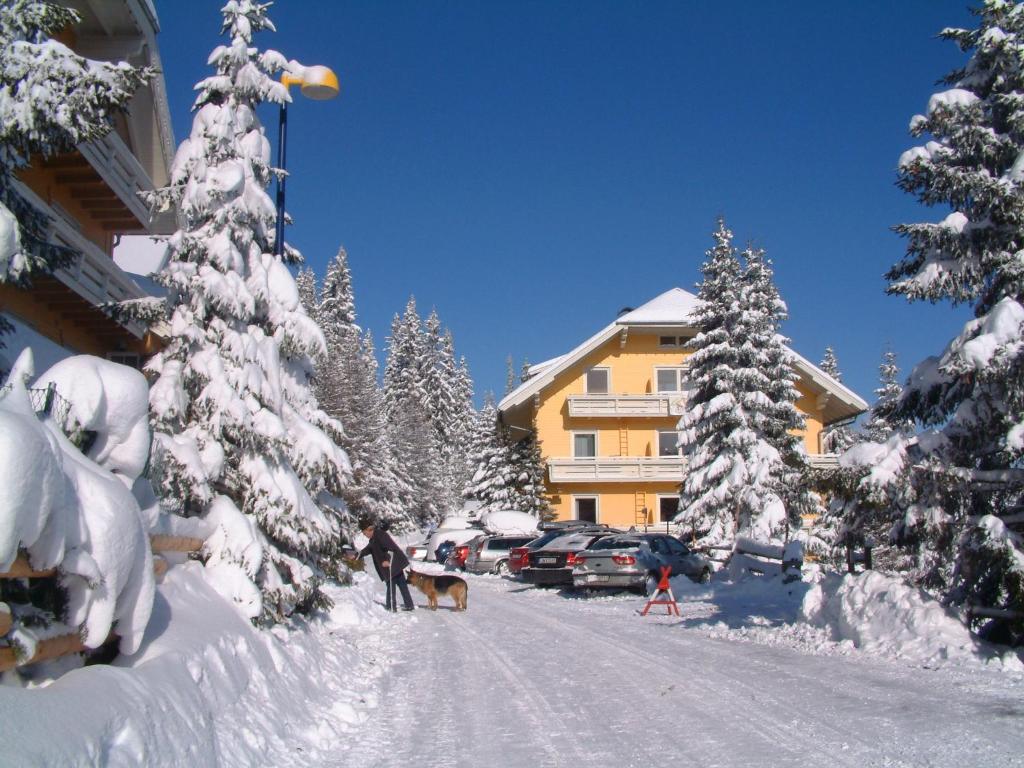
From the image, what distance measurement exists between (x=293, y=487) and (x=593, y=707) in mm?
5415

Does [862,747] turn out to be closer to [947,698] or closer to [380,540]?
[947,698]

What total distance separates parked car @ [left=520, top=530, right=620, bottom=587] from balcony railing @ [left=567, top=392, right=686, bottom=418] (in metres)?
20.1

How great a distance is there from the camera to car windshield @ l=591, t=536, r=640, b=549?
24580 mm

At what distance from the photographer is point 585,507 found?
47781mm

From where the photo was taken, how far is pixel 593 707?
9.60 meters

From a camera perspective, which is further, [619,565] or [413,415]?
[413,415]

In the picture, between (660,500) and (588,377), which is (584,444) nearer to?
(588,377)

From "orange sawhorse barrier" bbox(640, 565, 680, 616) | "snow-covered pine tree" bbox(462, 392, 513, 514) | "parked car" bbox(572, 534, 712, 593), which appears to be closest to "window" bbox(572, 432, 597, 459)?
"snow-covered pine tree" bbox(462, 392, 513, 514)

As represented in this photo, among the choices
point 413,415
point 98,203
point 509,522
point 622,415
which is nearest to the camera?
point 98,203

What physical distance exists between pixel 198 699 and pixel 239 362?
7.05 m

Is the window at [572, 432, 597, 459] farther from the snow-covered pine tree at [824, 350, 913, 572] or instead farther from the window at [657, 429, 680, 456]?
the snow-covered pine tree at [824, 350, 913, 572]

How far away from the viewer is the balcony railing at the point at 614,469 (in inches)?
1820

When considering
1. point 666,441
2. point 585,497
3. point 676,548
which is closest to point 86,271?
point 676,548

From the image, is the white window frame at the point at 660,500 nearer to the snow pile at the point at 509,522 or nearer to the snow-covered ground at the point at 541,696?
the snow pile at the point at 509,522
